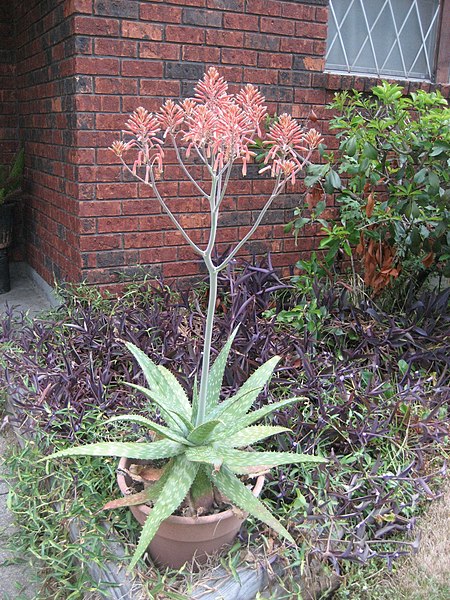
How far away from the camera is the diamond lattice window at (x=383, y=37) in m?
4.46

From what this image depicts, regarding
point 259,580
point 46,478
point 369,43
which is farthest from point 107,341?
point 369,43

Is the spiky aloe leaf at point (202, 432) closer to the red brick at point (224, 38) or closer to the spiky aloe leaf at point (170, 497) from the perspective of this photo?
the spiky aloe leaf at point (170, 497)

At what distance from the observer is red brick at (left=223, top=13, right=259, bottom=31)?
3859mm

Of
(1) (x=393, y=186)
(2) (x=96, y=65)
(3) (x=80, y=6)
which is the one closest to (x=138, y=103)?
(2) (x=96, y=65)

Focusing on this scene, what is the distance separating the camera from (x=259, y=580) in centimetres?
207

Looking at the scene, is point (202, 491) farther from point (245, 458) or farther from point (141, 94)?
→ point (141, 94)

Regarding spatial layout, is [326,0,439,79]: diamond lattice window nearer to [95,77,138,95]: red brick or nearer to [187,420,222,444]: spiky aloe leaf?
[95,77,138,95]: red brick

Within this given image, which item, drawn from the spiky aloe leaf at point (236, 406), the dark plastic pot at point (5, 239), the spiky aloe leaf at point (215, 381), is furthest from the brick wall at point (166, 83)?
the spiky aloe leaf at point (236, 406)

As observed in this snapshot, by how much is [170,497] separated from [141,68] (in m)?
2.65

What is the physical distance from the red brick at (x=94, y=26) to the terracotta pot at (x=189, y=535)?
8.40ft

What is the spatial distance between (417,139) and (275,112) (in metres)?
1.07

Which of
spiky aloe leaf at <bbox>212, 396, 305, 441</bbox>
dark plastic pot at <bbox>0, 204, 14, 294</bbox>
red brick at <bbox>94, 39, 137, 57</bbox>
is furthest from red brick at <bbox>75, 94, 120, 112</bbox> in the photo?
spiky aloe leaf at <bbox>212, 396, 305, 441</bbox>

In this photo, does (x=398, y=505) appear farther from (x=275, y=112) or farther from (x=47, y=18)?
(x=47, y=18)

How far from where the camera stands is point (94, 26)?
3469 millimetres
